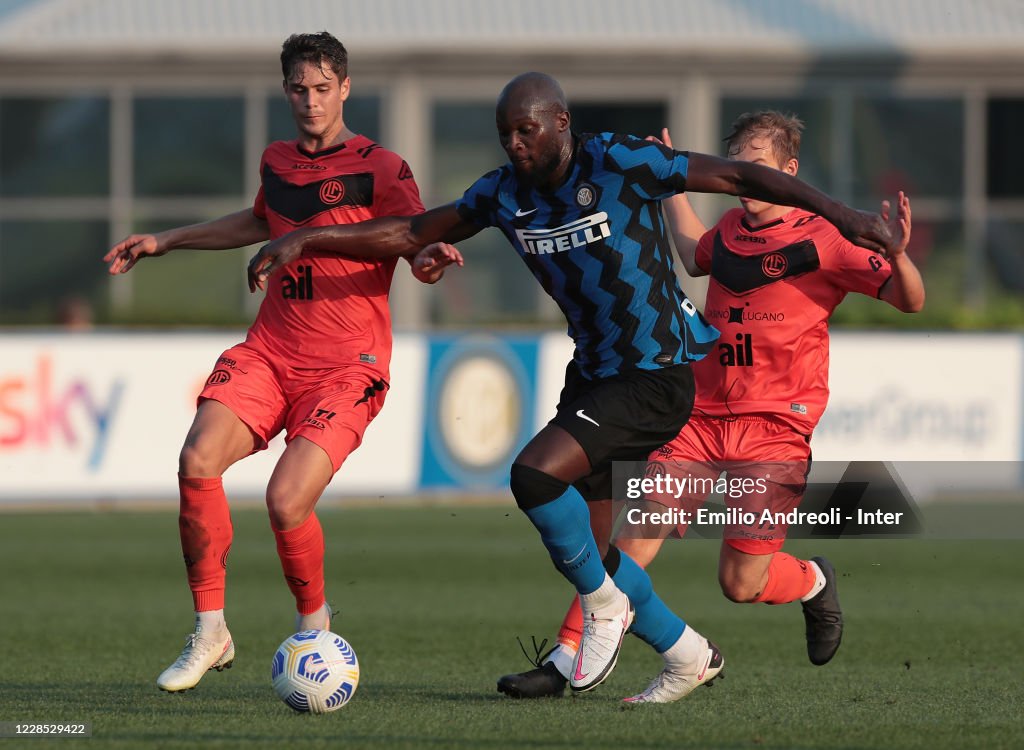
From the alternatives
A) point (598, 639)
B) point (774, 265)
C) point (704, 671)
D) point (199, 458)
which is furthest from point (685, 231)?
point (199, 458)

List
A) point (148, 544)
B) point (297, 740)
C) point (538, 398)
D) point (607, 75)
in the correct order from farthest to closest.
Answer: point (607, 75) < point (538, 398) < point (148, 544) < point (297, 740)

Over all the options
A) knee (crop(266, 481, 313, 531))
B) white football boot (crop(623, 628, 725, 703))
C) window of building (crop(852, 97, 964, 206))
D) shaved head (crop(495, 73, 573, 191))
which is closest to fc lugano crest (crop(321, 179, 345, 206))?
shaved head (crop(495, 73, 573, 191))

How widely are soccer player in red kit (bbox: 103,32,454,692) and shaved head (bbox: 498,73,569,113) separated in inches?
38.9

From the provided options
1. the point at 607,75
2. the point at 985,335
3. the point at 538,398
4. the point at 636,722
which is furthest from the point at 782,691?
the point at 607,75

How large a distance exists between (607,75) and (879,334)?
10323 millimetres

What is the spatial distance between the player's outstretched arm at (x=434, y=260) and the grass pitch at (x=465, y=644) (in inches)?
60.3

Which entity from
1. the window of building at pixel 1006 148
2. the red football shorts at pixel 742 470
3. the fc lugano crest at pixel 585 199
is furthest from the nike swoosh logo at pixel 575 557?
the window of building at pixel 1006 148

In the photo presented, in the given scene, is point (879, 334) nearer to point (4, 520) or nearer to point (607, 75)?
point (4, 520)

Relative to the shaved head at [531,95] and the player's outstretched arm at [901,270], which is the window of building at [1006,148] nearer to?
the player's outstretched arm at [901,270]

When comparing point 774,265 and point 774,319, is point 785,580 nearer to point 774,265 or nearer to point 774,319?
point 774,319

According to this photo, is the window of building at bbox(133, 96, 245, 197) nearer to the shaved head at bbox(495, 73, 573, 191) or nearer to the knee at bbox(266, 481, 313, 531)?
the knee at bbox(266, 481, 313, 531)

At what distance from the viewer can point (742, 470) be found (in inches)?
281

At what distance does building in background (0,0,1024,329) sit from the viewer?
2458 centimetres

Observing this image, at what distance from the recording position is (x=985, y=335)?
15.6m
